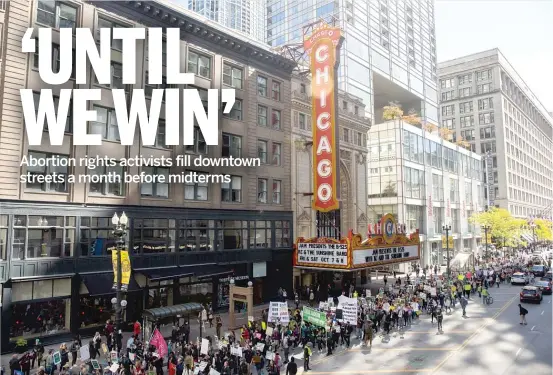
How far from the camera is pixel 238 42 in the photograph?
3703 cm

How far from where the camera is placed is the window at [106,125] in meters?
28.1

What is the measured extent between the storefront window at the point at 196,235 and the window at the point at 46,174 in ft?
30.2

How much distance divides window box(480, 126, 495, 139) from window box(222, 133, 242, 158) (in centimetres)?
10054

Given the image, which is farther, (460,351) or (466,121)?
(466,121)

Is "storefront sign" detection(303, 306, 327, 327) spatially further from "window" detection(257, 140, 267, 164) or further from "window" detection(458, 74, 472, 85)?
"window" detection(458, 74, 472, 85)

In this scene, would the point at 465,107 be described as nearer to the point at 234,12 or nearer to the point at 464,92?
the point at 464,92

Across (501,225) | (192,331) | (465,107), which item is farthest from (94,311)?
(465,107)

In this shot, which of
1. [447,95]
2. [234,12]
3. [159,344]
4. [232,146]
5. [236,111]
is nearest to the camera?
[159,344]

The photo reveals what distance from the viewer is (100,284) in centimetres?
2644

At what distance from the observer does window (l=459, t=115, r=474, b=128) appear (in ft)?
392

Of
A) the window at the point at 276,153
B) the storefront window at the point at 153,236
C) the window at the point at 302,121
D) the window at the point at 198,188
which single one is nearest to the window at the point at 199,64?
the window at the point at 198,188

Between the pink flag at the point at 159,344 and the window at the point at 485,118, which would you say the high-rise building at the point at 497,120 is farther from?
the pink flag at the point at 159,344

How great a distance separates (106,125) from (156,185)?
571 centimetres

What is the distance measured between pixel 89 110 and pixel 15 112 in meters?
4.34
